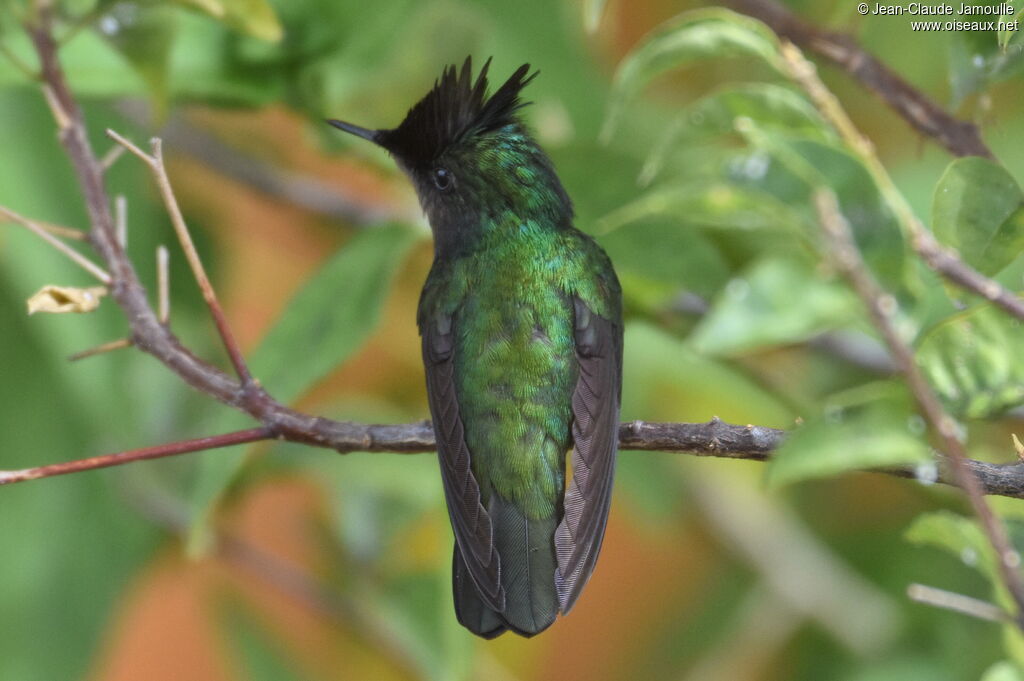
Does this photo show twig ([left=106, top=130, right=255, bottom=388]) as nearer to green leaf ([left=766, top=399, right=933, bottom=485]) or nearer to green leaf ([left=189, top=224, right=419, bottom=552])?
green leaf ([left=189, top=224, right=419, bottom=552])

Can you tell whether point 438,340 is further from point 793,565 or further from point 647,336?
point 793,565

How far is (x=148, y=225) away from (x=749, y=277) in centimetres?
138

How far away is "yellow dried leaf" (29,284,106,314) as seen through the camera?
95 centimetres

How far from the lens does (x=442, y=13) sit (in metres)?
1.87

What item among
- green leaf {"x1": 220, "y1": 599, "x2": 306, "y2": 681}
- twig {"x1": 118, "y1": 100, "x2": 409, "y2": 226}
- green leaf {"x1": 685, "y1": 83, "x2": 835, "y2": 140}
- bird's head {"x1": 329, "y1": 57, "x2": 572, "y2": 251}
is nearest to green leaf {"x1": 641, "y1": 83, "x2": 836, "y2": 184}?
green leaf {"x1": 685, "y1": 83, "x2": 835, "y2": 140}

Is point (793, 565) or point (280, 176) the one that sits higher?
point (280, 176)

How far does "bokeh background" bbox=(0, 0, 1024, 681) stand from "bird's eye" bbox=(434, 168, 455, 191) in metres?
0.08

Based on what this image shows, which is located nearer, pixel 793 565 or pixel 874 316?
pixel 874 316

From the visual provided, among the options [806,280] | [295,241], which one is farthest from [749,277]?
[295,241]

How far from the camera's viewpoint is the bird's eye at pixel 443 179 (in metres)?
1.57

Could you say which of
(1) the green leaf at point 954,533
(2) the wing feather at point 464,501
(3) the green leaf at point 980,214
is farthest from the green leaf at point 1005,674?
(2) the wing feather at point 464,501

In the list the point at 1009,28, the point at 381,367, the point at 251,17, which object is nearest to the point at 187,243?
the point at 251,17

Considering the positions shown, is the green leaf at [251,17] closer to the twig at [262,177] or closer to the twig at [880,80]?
the twig at [880,80]

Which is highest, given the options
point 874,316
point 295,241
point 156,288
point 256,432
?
point 295,241
